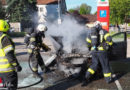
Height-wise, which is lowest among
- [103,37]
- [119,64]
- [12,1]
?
[119,64]

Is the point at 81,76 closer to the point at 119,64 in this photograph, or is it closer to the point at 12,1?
the point at 119,64

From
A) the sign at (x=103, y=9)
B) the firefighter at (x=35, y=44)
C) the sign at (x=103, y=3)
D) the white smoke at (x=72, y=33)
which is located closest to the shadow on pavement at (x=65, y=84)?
the firefighter at (x=35, y=44)

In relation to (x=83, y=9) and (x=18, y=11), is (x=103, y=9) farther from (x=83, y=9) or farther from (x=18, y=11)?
(x=83, y=9)

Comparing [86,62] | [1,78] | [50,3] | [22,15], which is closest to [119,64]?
[86,62]

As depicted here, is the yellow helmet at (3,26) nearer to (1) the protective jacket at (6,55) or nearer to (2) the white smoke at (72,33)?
(1) the protective jacket at (6,55)

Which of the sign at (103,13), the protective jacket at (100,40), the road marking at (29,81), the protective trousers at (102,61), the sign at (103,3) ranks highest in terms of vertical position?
the sign at (103,3)

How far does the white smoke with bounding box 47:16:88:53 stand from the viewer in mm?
6984

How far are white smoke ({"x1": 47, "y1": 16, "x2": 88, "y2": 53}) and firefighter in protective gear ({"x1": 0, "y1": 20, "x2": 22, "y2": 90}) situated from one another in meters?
3.30

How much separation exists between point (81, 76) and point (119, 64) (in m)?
2.00

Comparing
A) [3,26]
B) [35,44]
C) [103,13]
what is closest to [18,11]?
[103,13]

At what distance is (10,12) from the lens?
39.0 meters

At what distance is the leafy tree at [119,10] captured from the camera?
25234 mm

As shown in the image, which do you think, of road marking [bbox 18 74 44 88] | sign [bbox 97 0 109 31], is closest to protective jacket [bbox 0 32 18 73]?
road marking [bbox 18 74 44 88]

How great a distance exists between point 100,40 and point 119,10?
2193 cm
